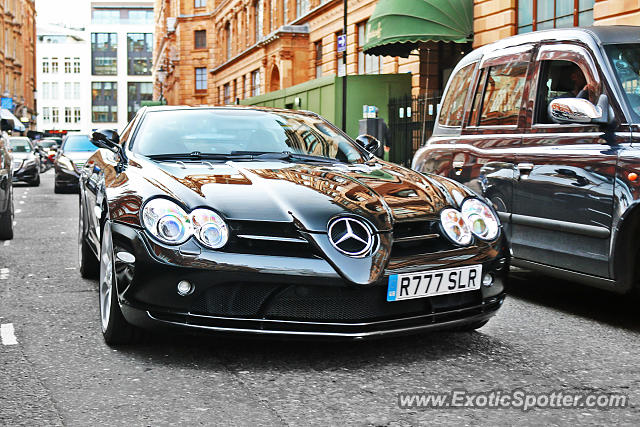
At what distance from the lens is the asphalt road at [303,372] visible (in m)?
3.38

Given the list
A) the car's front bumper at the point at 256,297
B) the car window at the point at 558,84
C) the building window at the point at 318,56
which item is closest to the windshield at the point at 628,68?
the car window at the point at 558,84

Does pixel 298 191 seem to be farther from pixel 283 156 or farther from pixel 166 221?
pixel 283 156

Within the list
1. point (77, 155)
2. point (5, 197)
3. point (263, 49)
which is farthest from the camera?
point (263, 49)

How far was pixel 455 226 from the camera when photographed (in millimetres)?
4281

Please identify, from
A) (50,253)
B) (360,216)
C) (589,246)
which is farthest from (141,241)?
(50,253)

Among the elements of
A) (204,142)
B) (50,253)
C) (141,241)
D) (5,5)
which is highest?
(5,5)

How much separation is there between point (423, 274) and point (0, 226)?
7.17m

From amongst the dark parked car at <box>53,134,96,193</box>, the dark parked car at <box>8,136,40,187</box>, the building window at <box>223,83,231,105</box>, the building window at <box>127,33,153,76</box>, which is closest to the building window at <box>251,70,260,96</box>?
the building window at <box>223,83,231,105</box>

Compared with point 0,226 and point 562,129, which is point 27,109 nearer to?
point 0,226

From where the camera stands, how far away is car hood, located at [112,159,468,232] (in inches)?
160

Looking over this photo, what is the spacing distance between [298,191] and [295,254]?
46 cm

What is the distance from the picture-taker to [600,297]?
6.29 meters

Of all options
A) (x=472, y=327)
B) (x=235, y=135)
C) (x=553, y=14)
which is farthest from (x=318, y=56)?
(x=472, y=327)

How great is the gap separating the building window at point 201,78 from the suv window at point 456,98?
2451 inches
